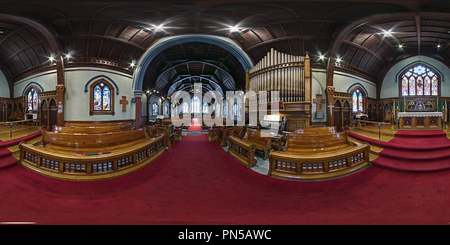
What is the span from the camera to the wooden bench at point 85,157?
2.34 m

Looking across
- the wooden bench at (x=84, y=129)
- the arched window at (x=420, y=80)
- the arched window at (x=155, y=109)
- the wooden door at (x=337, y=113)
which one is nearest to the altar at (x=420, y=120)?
the wooden door at (x=337, y=113)

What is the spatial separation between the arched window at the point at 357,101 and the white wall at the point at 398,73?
6.37ft

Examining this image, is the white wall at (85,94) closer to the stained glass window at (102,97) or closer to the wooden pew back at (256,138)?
the stained glass window at (102,97)

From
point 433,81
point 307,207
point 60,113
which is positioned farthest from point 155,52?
point 433,81

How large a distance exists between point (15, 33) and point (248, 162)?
652 centimetres

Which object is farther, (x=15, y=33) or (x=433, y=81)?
(x=433, y=81)

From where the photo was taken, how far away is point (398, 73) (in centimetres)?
702

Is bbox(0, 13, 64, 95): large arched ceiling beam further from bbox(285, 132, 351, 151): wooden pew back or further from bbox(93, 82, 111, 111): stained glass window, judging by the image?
bbox(285, 132, 351, 151): wooden pew back

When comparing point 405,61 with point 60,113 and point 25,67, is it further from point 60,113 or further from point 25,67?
point 25,67

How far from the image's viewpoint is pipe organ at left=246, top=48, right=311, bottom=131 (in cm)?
510

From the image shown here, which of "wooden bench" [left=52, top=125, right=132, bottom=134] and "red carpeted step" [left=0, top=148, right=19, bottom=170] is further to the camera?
"wooden bench" [left=52, top=125, right=132, bottom=134]

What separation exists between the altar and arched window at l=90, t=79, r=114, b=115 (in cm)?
1064

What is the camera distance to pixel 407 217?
1.50 meters

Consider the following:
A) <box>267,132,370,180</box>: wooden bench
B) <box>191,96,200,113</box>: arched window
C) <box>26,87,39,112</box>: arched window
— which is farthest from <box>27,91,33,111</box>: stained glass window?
<box>191,96,200,113</box>: arched window
